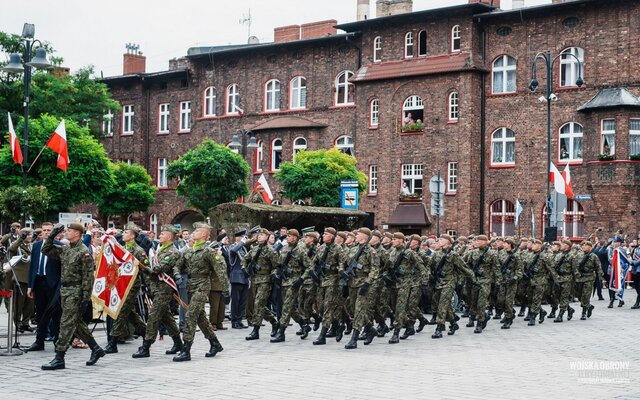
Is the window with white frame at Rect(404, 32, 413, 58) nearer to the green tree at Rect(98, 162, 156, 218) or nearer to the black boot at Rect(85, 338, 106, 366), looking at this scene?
the green tree at Rect(98, 162, 156, 218)

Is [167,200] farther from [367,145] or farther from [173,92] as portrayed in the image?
[367,145]

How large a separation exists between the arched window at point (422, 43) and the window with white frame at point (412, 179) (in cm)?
541

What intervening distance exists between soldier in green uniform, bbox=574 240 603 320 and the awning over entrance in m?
21.9

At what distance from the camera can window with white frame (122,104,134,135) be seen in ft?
206

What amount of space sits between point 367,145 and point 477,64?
6952mm

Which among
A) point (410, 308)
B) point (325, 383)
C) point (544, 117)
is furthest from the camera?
point (544, 117)

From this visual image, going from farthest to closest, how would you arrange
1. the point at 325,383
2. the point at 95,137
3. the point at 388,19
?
the point at 95,137, the point at 388,19, the point at 325,383

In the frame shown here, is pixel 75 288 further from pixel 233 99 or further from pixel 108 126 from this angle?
pixel 108 126

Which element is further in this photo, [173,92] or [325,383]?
[173,92]

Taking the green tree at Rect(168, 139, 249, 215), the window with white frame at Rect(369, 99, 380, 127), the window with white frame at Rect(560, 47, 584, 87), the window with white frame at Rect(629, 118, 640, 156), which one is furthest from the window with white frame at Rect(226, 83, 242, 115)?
the window with white frame at Rect(629, 118, 640, 156)

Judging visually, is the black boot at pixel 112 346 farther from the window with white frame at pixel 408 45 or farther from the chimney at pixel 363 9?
the chimney at pixel 363 9

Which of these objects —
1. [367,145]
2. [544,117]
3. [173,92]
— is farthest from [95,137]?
[544,117]

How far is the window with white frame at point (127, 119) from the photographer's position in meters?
62.7

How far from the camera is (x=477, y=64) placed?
4694 cm
